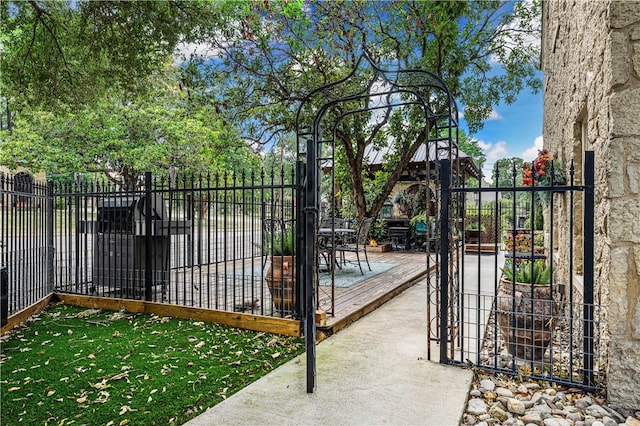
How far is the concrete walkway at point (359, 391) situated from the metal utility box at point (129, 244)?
2.52 m

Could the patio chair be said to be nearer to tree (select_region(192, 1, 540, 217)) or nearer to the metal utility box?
the metal utility box

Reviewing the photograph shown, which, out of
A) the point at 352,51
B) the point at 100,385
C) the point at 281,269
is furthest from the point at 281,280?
the point at 352,51

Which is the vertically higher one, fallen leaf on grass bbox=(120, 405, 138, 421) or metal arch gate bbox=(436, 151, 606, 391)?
metal arch gate bbox=(436, 151, 606, 391)

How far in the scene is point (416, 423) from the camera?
6.70ft

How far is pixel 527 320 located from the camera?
294cm

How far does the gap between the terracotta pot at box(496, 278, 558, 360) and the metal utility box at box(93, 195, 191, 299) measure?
3.67m

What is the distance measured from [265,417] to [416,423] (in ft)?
2.74

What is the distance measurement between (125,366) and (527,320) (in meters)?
3.13

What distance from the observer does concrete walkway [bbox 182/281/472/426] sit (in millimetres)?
2098

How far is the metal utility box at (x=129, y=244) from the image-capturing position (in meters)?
4.59

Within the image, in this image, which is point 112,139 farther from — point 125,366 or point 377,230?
point 125,366

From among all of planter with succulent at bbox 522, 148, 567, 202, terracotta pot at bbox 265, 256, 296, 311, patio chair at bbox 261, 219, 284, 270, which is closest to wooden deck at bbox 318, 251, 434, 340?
terracotta pot at bbox 265, 256, 296, 311

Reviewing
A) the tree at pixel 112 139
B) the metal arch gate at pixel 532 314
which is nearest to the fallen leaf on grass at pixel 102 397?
the metal arch gate at pixel 532 314

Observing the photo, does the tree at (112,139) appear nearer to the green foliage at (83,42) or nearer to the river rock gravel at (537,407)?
the green foliage at (83,42)
